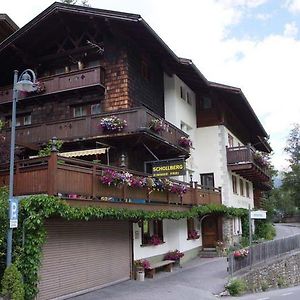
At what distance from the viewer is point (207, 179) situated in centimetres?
3075

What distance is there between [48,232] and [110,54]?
37.8 feet

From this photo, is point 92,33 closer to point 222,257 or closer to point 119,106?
point 119,106

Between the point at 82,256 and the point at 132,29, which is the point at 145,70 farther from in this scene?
the point at 82,256

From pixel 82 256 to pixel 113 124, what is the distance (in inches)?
254

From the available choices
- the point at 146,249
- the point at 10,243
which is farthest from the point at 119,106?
the point at 10,243

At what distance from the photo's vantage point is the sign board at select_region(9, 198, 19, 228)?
1157 centimetres

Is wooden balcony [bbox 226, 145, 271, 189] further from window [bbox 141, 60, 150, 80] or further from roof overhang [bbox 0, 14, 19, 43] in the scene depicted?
roof overhang [bbox 0, 14, 19, 43]

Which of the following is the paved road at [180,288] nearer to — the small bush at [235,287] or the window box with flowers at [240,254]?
the small bush at [235,287]

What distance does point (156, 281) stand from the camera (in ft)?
60.3

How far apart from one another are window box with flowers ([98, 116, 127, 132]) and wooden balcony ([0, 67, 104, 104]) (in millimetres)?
2560

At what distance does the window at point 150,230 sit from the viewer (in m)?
21.1

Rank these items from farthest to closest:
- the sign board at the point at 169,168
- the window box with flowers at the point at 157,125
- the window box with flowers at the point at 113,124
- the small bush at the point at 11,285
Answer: the window box with flowers at the point at 157,125 → the window box with flowers at the point at 113,124 → the sign board at the point at 169,168 → the small bush at the point at 11,285

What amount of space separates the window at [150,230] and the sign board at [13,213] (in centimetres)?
976

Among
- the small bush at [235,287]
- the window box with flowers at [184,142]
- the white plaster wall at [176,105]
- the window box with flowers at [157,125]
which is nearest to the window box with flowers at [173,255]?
the white plaster wall at [176,105]
